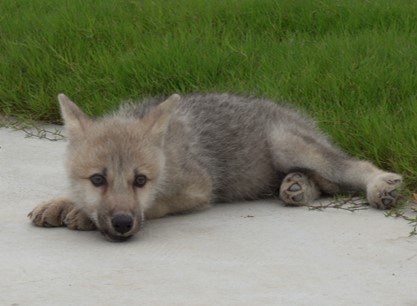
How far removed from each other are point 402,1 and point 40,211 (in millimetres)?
5099

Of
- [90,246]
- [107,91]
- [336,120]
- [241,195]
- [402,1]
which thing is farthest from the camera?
[402,1]

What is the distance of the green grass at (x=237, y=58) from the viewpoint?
676cm

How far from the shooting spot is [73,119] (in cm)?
532

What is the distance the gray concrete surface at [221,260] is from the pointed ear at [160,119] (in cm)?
49

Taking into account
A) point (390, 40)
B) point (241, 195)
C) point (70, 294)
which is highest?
point (390, 40)

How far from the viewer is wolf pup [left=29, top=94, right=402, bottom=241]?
5000 mm

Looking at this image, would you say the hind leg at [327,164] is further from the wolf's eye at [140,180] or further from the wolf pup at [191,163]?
the wolf's eye at [140,180]

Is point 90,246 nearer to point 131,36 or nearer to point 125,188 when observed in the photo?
point 125,188

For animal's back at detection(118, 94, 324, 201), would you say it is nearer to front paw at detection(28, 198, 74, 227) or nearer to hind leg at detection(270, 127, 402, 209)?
hind leg at detection(270, 127, 402, 209)

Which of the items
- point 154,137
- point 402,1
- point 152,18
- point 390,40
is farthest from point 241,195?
point 402,1

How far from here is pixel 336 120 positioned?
262 inches

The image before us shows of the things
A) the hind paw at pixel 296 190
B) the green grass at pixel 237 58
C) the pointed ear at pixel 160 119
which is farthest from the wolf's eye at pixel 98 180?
the green grass at pixel 237 58

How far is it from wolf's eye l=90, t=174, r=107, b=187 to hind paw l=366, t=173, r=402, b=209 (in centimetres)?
157

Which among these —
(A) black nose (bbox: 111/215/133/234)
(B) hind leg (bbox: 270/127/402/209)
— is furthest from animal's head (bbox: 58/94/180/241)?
(B) hind leg (bbox: 270/127/402/209)
